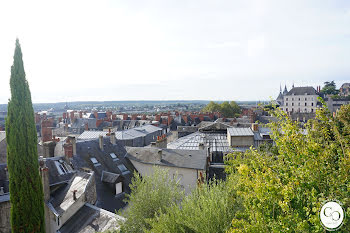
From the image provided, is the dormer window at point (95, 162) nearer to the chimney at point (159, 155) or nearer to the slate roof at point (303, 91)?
the chimney at point (159, 155)

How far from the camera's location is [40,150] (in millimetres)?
25641

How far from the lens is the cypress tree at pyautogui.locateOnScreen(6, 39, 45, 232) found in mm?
11719

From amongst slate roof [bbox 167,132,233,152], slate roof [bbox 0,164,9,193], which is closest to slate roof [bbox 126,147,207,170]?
slate roof [bbox 167,132,233,152]

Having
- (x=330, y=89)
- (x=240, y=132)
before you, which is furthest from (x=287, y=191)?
(x=330, y=89)

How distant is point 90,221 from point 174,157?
10.4 metres

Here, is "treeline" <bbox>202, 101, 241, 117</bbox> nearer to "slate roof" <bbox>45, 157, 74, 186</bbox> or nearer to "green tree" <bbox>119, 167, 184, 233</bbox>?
"slate roof" <bbox>45, 157, 74, 186</bbox>

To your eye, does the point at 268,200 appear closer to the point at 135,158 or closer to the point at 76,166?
the point at 76,166

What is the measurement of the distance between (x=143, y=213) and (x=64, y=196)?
22.6 feet

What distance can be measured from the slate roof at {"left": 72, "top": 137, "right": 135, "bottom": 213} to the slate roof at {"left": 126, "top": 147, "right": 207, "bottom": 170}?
1410 millimetres

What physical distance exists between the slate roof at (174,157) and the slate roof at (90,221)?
8.57m

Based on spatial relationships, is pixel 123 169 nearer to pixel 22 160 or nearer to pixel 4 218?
pixel 4 218

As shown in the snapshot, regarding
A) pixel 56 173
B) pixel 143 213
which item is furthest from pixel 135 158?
pixel 143 213

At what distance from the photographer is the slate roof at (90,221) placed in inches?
541

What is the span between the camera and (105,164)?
2269 cm
